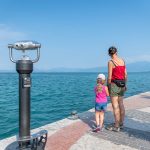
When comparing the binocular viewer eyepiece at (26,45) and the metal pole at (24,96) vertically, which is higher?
the binocular viewer eyepiece at (26,45)

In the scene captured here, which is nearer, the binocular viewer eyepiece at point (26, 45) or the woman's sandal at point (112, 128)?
the binocular viewer eyepiece at point (26, 45)

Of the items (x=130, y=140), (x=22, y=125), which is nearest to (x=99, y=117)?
(x=130, y=140)

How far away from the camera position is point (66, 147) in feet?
20.8

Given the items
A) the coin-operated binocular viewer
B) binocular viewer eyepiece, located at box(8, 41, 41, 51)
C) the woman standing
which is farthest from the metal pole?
the woman standing

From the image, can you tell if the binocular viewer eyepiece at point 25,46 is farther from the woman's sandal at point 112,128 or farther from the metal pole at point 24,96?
the woman's sandal at point 112,128

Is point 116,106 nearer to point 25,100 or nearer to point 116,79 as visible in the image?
point 116,79

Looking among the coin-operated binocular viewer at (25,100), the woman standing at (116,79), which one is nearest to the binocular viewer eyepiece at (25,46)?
the coin-operated binocular viewer at (25,100)

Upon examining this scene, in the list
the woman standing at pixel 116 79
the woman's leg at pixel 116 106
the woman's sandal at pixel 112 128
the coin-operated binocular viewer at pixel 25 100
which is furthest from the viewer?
the woman's sandal at pixel 112 128

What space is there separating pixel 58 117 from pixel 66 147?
8602 mm

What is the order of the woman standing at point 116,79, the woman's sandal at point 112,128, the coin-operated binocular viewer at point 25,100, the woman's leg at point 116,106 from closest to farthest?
1. the coin-operated binocular viewer at point 25,100
2. the woman standing at point 116,79
3. the woman's leg at point 116,106
4. the woman's sandal at point 112,128

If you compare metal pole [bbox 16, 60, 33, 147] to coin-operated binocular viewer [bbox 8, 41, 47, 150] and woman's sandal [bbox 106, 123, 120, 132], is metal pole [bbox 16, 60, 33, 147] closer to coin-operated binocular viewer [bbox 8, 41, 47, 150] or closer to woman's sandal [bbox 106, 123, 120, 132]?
coin-operated binocular viewer [bbox 8, 41, 47, 150]

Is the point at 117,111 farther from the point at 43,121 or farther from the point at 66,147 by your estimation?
the point at 43,121

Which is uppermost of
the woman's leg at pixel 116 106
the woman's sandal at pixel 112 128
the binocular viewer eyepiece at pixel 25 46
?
the binocular viewer eyepiece at pixel 25 46

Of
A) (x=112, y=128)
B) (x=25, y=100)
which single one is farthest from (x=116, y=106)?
(x=25, y=100)
